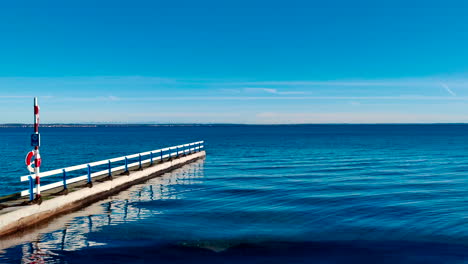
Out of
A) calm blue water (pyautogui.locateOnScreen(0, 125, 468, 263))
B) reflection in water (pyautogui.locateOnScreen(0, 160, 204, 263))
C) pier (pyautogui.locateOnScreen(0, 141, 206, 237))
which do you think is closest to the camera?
calm blue water (pyautogui.locateOnScreen(0, 125, 468, 263))

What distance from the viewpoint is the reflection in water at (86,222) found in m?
11.5

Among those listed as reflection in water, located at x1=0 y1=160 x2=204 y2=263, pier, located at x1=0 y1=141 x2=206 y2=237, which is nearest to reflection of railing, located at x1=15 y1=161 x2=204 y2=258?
reflection in water, located at x1=0 y1=160 x2=204 y2=263

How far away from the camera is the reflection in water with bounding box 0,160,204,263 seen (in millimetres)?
11539

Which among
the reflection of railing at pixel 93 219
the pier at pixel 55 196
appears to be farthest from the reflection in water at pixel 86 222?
the pier at pixel 55 196

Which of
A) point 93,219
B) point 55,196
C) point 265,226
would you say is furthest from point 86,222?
point 265,226

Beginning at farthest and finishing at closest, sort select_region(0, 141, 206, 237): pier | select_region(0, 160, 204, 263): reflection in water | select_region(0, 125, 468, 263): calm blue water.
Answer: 1. select_region(0, 141, 206, 237): pier
2. select_region(0, 160, 204, 263): reflection in water
3. select_region(0, 125, 468, 263): calm blue water

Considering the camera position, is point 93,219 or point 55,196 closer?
point 93,219

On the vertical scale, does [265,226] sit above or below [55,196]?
below

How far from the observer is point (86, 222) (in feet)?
49.1

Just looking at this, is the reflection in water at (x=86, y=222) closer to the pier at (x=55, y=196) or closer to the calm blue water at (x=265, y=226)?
the calm blue water at (x=265, y=226)

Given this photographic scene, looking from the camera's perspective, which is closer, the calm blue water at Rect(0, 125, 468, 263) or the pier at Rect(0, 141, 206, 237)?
the calm blue water at Rect(0, 125, 468, 263)

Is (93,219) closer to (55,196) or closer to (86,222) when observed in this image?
(86,222)

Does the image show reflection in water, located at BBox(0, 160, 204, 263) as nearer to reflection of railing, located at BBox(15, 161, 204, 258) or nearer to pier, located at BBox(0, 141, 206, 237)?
reflection of railing, located at BBox(15, 161, 204, 258)

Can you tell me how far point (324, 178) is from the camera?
2688 cm
